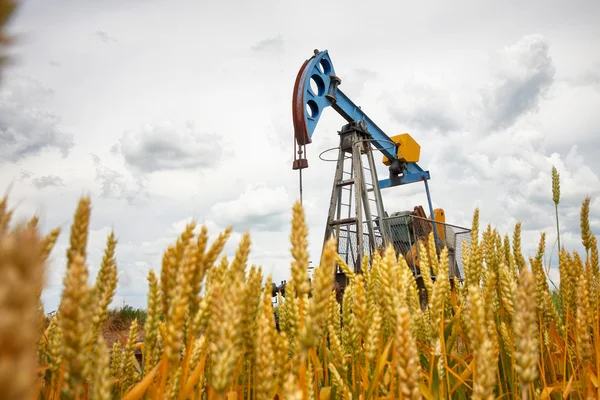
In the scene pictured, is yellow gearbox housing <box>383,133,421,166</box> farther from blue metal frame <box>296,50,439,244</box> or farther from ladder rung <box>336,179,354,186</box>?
ladder rung <box>336,179,354,186</box>

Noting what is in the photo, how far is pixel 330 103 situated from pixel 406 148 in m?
3.93

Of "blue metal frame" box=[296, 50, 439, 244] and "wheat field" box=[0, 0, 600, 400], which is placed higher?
"blue metal frame" box=[296, 50, 439, 244]

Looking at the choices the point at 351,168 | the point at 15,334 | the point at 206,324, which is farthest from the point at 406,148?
the point at 15,334

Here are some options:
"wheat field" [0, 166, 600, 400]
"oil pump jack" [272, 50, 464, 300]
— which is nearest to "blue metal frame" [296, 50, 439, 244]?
"oil pump jack" [272, 50, 464, 300]

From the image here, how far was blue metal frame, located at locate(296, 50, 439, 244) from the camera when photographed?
9836 mm

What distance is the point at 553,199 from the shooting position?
2543 mm

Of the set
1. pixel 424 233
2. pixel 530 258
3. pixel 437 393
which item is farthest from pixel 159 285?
pixel 424 233

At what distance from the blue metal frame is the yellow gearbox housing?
169 millimetres

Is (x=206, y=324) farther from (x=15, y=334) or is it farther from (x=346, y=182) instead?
(x=346, y=182)

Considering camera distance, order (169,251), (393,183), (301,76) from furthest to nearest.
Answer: (393,183) < (301,76) < (169,251)

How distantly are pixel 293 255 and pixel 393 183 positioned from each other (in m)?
13.5

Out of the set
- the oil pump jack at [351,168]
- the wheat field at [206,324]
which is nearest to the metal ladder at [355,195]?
the oil pump jack at [351,168]

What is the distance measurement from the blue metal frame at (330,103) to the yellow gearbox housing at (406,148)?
0.17 meters

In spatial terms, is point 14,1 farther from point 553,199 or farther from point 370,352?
point 553,199
